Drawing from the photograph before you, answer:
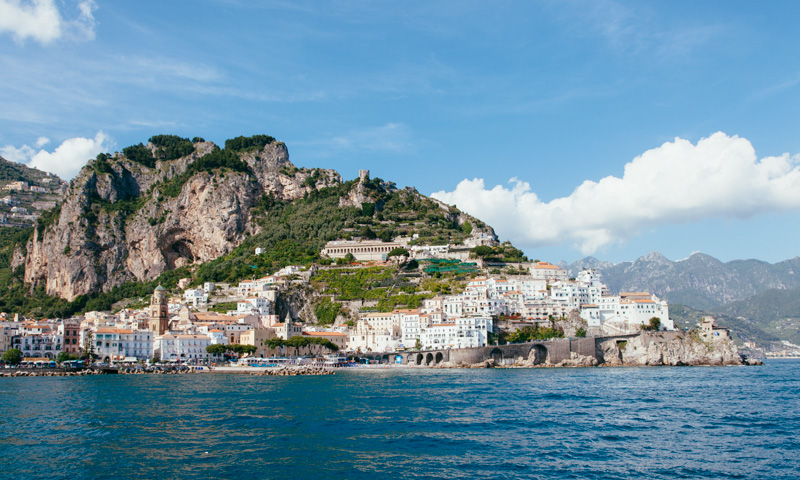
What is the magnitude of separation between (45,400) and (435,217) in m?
86.7

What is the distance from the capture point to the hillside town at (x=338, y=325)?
76688 mm

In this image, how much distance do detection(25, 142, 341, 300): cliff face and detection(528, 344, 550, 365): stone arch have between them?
6769cm

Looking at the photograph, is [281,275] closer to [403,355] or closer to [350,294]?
[350,294]

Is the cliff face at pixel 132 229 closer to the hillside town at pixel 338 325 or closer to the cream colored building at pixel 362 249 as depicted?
the cream colored building at pixel 362 249

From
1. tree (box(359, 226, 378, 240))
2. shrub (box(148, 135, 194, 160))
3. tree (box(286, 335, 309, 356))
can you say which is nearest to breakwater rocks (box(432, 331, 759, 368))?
tree (box(286, 335, 309, 356))

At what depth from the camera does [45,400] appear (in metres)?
38.7

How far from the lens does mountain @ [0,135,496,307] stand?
11681 cm

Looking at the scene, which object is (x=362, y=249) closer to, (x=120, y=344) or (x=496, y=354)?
(x=496, y=354)

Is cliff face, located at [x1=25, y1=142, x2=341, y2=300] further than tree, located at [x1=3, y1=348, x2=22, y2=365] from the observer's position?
Yes

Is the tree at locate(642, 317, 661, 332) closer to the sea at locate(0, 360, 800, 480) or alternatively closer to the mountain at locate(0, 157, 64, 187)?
the sea at locate(0, 360, 800, 480)

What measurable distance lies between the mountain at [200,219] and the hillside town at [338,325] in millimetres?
22192

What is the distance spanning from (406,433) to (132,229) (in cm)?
11051

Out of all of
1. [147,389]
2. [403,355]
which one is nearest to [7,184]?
[403,355]

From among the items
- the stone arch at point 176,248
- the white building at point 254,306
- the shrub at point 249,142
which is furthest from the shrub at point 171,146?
the white building at point 254,306
